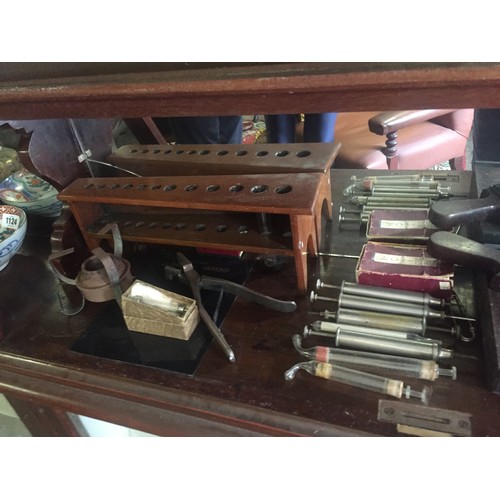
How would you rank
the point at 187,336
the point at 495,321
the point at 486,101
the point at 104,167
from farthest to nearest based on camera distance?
1. the point at 104,167
2. the point at 187,336
3. the point at 495,321
4. the point at 486,101

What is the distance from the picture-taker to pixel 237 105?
453 millimetres

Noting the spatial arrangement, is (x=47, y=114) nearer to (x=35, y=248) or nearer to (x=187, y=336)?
(x=187, y=336)

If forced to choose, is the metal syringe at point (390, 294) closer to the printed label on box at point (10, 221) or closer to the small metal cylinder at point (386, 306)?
the small metal cylinder at point (386, 306)

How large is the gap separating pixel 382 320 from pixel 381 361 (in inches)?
2.2

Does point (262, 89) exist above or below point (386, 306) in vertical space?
above

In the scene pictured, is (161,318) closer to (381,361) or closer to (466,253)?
(381,361)

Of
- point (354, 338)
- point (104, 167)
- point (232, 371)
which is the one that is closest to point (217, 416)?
point (232, 371)

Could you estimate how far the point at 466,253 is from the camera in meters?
0.59

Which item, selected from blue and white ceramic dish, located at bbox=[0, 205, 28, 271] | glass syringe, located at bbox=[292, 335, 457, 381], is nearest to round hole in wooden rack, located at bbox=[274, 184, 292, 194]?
glass syringe, located at bbox=[292, 335, 457, 381]

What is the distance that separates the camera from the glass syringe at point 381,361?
1.80 feet

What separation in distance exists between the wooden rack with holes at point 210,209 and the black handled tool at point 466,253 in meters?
0.17

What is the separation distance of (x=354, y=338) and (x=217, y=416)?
197 mm

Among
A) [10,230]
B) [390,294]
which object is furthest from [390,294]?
[10,230]

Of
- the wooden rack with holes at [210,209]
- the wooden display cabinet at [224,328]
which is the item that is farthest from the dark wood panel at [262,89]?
the wooden rack with holes at [210,209]
